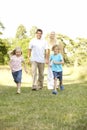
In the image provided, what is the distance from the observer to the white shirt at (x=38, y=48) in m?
15.4

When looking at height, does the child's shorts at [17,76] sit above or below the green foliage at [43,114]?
below

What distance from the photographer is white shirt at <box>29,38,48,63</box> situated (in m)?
15.4

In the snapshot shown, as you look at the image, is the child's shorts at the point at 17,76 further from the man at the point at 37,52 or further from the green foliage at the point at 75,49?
the green foliage at the point at 75,49

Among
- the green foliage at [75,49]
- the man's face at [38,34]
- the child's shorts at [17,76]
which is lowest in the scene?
the green foliage at [75,49]

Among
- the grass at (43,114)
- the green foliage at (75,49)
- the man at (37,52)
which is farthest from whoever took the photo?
the green foliage at (75,49)

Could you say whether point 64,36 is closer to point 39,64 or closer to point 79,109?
point 39,64

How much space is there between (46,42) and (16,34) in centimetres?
10885

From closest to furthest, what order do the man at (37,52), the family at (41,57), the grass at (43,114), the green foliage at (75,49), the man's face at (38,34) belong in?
the grass at (43,114)
the family at (41,57)
the man's face at (38,34)
the man at (37,52)
the green foliage at (75,49)

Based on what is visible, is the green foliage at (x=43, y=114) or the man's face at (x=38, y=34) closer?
the green foliage at (x=43, y=114)

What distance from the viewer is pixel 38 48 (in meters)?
15.4

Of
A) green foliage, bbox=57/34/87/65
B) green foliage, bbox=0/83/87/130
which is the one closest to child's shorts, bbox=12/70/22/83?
green foliage, bbox=0/83/87/130

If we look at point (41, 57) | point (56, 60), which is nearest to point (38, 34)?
point (41, 57)

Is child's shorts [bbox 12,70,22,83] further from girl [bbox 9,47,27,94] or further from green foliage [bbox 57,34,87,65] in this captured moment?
green foliage [bbox 57,34,87,65]

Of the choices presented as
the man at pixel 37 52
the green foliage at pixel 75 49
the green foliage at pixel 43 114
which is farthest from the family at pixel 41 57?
the green foliage at pixel 75 49
